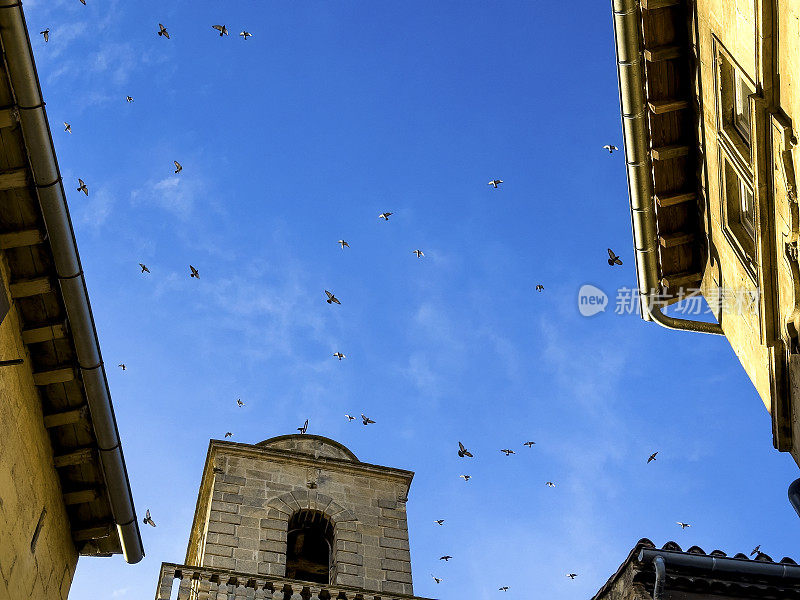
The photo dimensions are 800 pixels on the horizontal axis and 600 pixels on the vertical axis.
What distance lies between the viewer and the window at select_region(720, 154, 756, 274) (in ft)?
34.1

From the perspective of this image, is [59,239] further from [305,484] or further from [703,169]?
[305,484]

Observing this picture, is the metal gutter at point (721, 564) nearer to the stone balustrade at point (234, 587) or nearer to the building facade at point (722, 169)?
the building facade at point (722, 169)

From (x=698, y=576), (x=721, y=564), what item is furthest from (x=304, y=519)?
(x=721, y=564)

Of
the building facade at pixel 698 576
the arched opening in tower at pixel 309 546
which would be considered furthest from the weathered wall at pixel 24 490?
the arched opening in tower at pixel 309 546

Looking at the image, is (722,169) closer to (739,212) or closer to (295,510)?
(739,212)

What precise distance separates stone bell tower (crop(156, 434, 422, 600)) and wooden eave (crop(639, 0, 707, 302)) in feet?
29.1

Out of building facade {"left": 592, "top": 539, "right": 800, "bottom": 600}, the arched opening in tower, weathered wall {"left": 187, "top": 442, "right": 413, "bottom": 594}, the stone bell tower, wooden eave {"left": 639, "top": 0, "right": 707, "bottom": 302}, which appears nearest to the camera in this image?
wooden eave {"left": 639, "top": 0, "right": 707, "bottom": 302}

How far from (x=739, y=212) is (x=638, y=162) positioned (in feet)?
5.23

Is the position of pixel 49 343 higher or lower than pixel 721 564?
higher

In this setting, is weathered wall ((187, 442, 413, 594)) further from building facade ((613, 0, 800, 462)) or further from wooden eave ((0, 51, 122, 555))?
building facade ((613, 0, 800, 462))

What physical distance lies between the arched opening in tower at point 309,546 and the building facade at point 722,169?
9986mm

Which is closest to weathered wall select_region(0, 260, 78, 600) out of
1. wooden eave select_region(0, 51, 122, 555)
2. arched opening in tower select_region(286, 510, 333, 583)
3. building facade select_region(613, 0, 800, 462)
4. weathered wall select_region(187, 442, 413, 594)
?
wooden eave select_region(0, 51, 122, 555)

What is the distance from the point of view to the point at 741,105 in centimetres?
1025

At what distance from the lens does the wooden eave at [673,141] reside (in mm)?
11445
